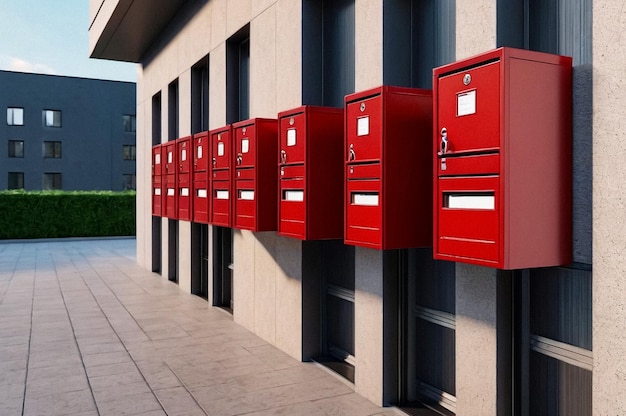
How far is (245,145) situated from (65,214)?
18.5 m

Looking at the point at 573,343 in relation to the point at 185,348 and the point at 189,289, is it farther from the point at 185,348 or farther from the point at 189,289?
the point at 189,289

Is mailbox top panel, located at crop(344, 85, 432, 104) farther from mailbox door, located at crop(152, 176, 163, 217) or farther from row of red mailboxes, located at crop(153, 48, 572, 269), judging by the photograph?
mailbox door, located at crop(152, 176, 163, 217)

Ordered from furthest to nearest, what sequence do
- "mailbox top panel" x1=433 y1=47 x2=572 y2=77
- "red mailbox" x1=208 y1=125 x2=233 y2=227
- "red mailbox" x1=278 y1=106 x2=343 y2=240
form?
"red mailbox" x1=208 y1=125 x2=233 y2=227
"red mailbox" x1=278 y1=106 x2=343 y2=240
"mailbox top panel" x1=433 y1=47 x2=572 y2=77

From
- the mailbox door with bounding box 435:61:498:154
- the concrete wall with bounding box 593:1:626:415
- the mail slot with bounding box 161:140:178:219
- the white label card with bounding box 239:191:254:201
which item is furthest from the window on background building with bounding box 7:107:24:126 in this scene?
the concrete wall with bounding box 593:1:626:415

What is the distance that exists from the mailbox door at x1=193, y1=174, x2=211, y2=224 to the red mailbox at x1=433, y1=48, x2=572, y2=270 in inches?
161

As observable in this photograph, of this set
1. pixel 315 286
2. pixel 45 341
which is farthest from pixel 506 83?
pixel 45 341

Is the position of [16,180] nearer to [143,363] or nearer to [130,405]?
[143,363]

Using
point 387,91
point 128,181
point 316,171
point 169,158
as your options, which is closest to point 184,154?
point 169,158

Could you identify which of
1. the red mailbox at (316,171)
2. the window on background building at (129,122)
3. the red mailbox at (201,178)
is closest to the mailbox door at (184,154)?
the red mailbox at (201,178)

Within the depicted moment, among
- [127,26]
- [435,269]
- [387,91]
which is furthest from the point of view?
[127,26]

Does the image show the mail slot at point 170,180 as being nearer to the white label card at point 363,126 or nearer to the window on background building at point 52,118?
the white label card at point 363,126

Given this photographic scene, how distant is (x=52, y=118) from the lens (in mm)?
34844

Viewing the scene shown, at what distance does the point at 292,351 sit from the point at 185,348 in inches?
42.8

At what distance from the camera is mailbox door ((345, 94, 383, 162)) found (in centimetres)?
366
